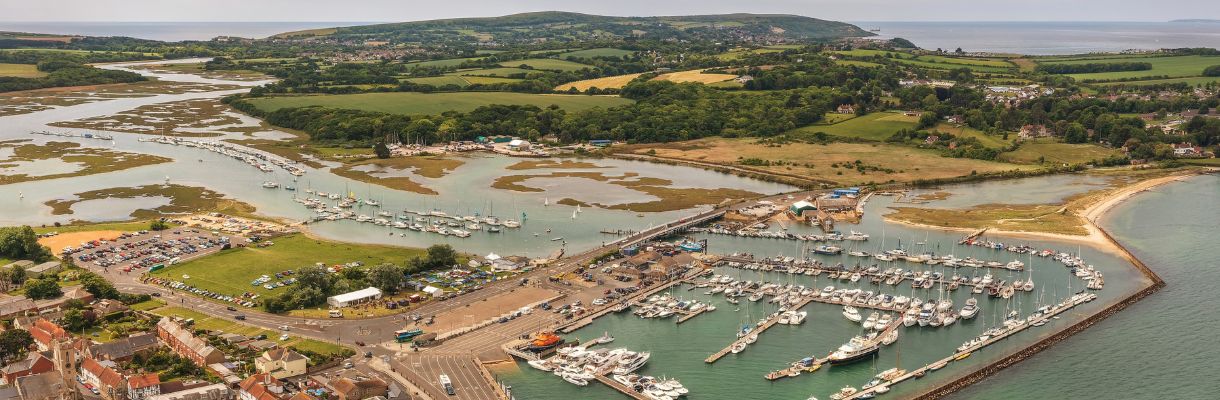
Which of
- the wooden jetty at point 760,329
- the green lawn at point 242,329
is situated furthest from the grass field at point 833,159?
the green lawn at point 242,329

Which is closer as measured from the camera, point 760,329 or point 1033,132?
point 760,329

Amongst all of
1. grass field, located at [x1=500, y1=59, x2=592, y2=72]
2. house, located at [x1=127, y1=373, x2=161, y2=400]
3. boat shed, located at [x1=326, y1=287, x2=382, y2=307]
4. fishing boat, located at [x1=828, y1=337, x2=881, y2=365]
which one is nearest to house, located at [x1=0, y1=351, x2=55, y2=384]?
house, located at [x1=127, y1=373, x2=161, y2=400]

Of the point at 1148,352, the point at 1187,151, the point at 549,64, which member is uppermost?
the point at 549,64

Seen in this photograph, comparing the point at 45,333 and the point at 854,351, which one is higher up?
the point at 45,333

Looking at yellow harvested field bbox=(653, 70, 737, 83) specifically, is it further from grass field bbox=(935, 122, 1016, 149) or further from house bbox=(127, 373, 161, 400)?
house bbox=(127, 373, 161, 400)

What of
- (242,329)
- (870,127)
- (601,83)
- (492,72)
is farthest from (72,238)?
(492,72)

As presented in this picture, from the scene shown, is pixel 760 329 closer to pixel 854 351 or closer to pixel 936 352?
pixel 854 351

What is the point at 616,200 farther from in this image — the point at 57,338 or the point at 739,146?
the point at 57,338
